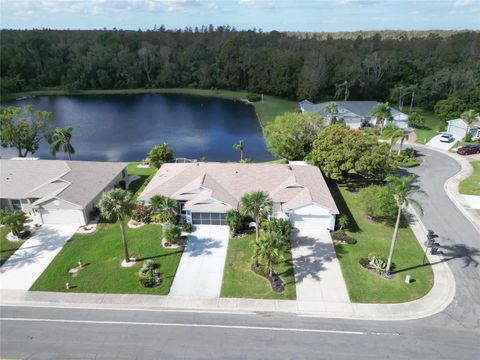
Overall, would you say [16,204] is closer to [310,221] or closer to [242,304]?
[242,304]

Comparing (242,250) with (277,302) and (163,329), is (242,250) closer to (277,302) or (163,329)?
(277,302)

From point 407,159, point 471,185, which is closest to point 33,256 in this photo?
point 407,159

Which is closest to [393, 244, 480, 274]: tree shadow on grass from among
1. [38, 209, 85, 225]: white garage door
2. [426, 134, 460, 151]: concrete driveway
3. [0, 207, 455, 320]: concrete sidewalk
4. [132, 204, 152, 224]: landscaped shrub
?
[0, 207, 455, 320]: concrete sidewalk

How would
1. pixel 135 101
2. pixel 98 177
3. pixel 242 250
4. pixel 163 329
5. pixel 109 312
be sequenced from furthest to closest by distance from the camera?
pixel 135 101 < pixel 98 177 < pixel 242 250 < pixel 109 312 < pixel 163 329

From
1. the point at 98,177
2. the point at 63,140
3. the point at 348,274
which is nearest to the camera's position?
the point at 348,274

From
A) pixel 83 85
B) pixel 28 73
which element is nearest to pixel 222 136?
pixel 83 85

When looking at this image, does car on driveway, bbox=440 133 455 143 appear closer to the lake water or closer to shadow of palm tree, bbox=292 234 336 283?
the lake water

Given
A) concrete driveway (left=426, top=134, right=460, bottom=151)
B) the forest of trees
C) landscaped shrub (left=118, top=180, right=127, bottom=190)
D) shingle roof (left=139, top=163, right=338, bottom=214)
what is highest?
the forest of trees

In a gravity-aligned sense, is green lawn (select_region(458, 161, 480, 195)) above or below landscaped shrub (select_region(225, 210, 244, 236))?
below
